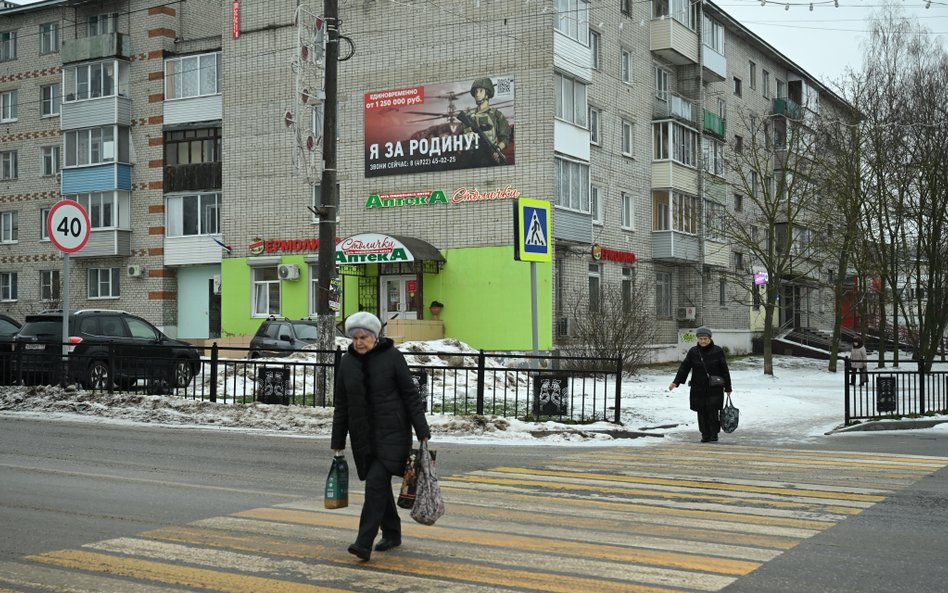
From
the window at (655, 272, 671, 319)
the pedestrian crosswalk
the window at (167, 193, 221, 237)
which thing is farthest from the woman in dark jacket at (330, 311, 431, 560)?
the window at (167, 193, 221, 237)

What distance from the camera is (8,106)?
49.2 m

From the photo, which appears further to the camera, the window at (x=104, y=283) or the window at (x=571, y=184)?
the window at (x=104, y=283)

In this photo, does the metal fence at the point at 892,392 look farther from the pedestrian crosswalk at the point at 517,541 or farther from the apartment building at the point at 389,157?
the apartment building at the point at 389,157

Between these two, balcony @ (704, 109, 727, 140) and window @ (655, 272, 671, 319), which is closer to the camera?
window @ (655, 272, 671, 319)

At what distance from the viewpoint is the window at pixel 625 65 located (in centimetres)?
4034

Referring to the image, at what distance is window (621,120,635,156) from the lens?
4062cm

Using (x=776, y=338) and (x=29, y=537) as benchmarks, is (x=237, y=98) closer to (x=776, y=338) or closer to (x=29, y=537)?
(x=776, y=338)

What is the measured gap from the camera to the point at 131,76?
44.8m

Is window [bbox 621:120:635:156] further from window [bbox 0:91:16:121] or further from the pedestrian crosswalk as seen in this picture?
the pedestrian crosswalk

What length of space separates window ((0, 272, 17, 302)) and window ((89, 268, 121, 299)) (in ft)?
15.4

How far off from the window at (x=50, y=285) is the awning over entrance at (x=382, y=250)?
17967 millimetres

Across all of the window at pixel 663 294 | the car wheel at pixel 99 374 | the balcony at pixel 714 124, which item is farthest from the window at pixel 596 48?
the car wheel at pixel 99 374

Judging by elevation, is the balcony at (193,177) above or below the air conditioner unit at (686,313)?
above

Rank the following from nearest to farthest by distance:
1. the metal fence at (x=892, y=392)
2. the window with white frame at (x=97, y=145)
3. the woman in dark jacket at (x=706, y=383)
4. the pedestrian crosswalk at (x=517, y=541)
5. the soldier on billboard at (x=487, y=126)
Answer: the pedestrian crosswalk at (x=517, y=541) < the woman in dark jacket at (x=706, y=383) < the metal fence at (x=892, y=392) < the soldier on billboard at (x=487, y=126) < the window with white frame at (x=97, y=145)
